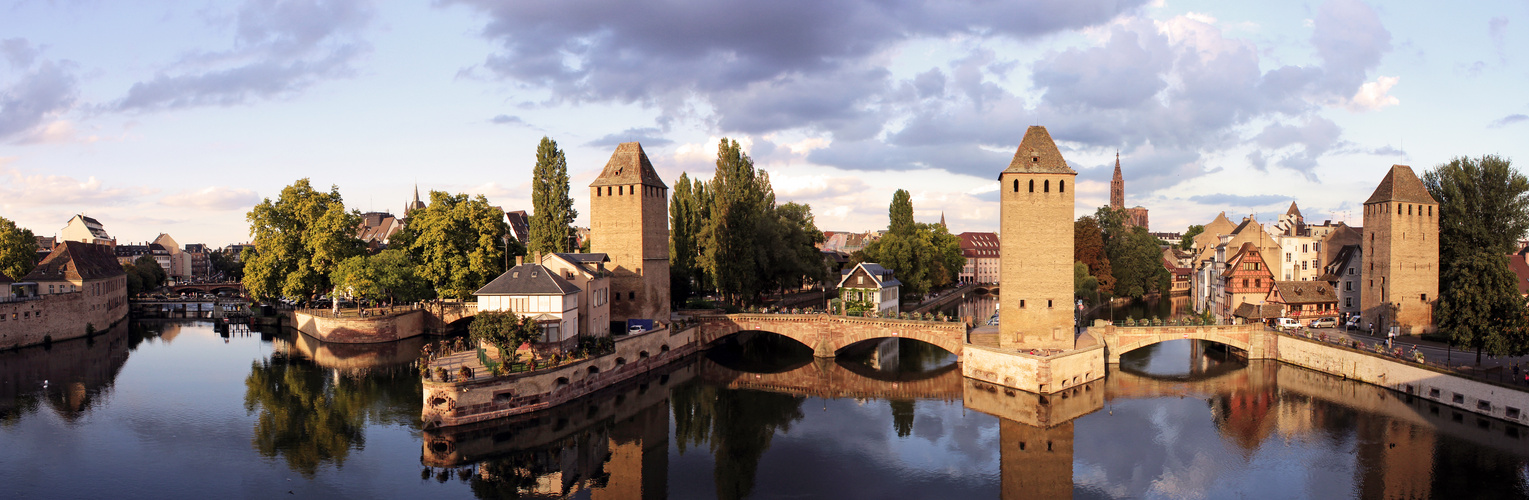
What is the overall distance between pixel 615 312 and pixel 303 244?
25.4 m

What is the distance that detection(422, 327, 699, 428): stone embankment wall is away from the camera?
30359mm

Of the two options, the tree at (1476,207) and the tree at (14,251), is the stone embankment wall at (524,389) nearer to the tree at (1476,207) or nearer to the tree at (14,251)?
the tree at (1476,207)

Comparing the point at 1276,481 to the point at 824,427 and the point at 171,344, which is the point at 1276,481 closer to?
the point at 824,427

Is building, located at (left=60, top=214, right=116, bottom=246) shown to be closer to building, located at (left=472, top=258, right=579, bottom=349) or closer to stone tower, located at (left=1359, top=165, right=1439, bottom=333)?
building, located at (left=472, top=258, right=579, bottom=349)

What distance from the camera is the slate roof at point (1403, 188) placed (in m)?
43.8

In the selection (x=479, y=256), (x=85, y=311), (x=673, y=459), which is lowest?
(x=673, y=459)

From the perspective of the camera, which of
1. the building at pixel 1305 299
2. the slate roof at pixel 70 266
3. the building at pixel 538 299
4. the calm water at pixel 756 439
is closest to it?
the calm water at pixel 756 439

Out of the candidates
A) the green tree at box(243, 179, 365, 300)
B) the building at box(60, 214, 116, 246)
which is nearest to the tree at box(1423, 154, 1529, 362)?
the green tree at box(243, 179, 365, 300)

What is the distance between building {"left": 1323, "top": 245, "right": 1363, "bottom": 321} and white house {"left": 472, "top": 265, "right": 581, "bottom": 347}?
4917cm

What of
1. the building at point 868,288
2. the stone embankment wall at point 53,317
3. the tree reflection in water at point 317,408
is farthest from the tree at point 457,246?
the building at point 868,288

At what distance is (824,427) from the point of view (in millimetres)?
32156

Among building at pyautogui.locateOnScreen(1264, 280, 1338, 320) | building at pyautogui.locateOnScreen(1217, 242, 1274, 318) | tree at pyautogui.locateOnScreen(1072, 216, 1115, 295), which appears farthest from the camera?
tree at pyautogui.locateOnScreen(1072, 216, 1115, 295)

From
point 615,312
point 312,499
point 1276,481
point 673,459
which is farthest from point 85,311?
point 1276,481

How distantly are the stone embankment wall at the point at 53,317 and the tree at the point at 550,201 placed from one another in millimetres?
29053
